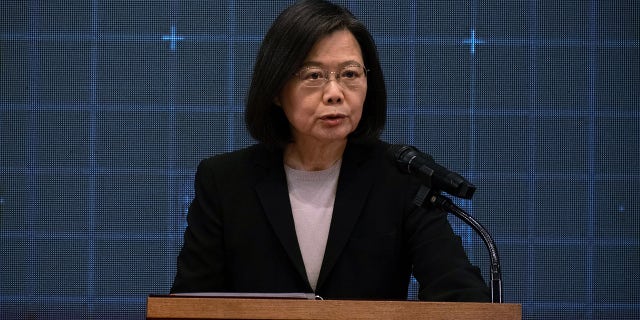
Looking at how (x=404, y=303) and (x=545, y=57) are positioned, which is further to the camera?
(x=545, y=57)

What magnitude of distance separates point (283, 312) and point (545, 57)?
8.75 ft

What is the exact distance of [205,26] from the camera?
3.94 metres

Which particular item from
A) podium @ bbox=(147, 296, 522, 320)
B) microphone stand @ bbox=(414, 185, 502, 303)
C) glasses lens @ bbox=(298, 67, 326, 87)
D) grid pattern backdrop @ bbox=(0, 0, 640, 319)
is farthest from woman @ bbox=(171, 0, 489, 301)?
grid pattern backdrop @ bbox=(0, 0, 640, 319)

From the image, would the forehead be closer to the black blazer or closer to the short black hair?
the short black hair

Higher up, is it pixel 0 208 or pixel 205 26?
pixel 205 26

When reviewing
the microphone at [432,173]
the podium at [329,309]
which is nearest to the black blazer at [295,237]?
the microphone at [432,173]

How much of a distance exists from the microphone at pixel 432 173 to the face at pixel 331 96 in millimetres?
321

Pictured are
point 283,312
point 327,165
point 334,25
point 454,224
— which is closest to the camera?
point 283,312

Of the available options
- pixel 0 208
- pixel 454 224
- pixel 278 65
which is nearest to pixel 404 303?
pixel 278 65

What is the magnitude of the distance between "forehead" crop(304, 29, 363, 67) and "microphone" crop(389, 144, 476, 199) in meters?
0.39

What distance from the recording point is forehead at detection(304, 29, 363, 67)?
2.26 meters

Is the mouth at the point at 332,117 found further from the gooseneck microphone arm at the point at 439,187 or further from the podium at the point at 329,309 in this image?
the podium at the point at 329,309

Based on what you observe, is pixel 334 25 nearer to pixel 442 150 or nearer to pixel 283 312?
pixel 283 312

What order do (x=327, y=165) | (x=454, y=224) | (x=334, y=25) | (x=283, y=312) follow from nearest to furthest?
(x=283, y=312), (x=334, y=25), (x=327, y=165), (x=454, y=224)
